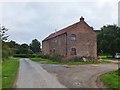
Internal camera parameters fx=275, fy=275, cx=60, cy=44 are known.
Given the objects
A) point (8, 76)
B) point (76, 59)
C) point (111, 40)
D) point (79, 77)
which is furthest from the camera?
point (111, 40)

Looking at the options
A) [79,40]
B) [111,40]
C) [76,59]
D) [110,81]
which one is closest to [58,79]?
[110,81]

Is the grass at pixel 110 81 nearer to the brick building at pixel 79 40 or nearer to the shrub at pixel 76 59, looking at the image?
the shrub at pixel 76 59

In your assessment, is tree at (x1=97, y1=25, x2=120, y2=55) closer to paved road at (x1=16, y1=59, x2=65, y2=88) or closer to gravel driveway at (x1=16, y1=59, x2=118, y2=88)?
gravel driveway at (x1=16, y1=59, x2=118, y2=88)

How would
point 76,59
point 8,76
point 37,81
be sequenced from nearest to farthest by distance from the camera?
point 37,81 < point 8,76 < point 76,59

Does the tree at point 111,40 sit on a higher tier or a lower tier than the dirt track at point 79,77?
higher

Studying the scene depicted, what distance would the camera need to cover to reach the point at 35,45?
14362cm

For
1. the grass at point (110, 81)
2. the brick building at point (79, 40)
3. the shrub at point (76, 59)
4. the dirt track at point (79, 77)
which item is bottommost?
the dirt track at point (79, 77)

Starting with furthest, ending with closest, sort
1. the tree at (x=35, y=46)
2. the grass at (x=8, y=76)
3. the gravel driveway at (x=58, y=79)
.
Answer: the tree at (x=35, y=46), the grass at (x=8, y=76), the gravel driveway at (x=58, y=79)

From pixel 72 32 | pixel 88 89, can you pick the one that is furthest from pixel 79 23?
pixel 88 89

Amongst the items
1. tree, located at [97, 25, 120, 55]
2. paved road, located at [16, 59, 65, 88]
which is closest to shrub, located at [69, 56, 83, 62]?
tree, located at [97, 25, 120, 55]

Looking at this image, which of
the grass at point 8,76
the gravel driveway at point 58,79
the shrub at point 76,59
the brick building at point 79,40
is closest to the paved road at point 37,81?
the gravel driveway at point 58,79

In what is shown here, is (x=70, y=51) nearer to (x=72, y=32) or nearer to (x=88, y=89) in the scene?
(x=72, y=32)

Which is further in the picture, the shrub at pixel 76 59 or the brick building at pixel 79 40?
the brick building at pixel 79 40

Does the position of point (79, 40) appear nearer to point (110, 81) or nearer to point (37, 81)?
point (37, 81)
